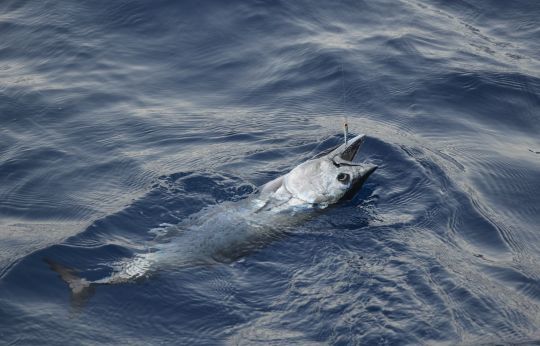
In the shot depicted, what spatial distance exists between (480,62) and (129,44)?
6326mm

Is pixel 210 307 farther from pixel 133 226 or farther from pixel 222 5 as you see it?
pixel 222 5

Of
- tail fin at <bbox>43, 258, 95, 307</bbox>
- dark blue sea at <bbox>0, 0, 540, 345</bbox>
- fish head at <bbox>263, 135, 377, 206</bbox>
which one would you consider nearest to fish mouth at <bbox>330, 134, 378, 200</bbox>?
fish head at <bbox>263, 135, 377, 206</bbox>

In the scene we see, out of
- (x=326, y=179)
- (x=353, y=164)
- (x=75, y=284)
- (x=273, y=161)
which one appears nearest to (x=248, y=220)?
(x=326, y=179)

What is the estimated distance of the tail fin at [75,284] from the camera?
7844mm

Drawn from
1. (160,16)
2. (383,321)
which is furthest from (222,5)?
(383,321)

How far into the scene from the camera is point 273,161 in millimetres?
10680

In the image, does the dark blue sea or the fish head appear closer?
the dark blue sea

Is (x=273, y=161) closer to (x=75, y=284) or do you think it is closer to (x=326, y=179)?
(x=326, y=179)

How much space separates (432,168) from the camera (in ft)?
34.0

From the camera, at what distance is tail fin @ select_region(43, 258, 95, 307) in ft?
25.7

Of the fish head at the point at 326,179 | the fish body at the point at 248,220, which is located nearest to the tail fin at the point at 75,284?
the fish body at the point at 248,220

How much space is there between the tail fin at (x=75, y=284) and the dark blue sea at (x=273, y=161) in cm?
6

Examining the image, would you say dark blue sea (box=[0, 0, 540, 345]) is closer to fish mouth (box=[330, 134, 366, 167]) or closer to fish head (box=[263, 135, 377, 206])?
fish head (box=[263, 135, 377, 206])

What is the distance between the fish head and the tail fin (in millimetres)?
2690
